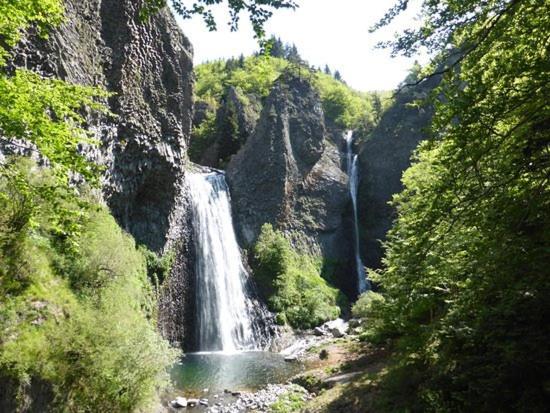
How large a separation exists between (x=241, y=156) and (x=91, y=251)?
30021 mm

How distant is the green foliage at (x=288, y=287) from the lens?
34500 millimetres

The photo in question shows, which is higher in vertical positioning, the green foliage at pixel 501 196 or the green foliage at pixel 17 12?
the green foliage at pixel 17 12

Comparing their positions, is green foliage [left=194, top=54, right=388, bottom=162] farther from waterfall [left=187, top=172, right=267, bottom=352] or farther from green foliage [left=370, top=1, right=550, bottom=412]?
green foliage [left=370, top=1, right=550, bottom=412]

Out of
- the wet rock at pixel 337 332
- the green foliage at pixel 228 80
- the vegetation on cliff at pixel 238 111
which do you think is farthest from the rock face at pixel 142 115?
the green foliage at pixel 228 80

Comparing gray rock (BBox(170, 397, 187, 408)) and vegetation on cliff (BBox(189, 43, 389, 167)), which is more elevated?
vegetation on cliff (BBox(189, 43, 389, 167))

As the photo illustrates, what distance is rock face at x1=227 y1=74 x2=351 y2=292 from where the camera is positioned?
41688 millimetres

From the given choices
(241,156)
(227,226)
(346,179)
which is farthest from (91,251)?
(346,179)

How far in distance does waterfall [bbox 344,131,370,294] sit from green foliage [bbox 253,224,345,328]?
5102mm

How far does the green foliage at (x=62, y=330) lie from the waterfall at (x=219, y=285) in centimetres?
1662

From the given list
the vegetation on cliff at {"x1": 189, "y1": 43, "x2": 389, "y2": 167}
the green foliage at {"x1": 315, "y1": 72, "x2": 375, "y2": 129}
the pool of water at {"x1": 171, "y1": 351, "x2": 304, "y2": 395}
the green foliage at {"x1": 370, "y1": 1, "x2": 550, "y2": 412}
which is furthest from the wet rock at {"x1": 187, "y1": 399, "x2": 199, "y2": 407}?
the green foliage at {"x1": 315, "y1": 72, "x2": 375, "y2": 129}

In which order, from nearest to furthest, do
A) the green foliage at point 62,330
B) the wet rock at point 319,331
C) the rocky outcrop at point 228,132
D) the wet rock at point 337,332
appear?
the green foliage at point 62,330 → the wet rock at point 337,332 → the wet rock at point 319,331 → the rocky outcrop at point 228,132

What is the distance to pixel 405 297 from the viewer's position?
9.95 meters

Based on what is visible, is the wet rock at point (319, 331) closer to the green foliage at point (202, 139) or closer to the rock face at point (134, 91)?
the rock face at point (134, 91)

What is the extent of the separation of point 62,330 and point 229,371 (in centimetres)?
1293
